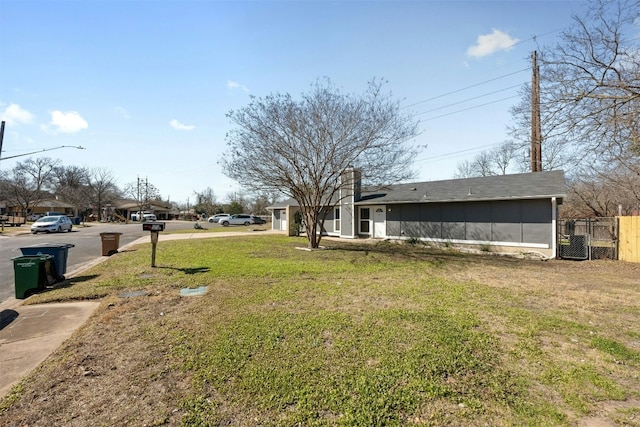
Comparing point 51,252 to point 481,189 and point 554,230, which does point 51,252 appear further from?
point 554,230

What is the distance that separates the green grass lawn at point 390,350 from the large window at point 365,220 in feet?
40.8

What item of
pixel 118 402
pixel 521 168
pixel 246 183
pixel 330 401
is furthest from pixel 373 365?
pixel 521 168

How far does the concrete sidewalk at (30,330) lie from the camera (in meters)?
3.47

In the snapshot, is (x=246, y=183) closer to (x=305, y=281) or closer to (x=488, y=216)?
(x=305, y=281)

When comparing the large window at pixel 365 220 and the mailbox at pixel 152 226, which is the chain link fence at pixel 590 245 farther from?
the mailbox at pixel 152 226

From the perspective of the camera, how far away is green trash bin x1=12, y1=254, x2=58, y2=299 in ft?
21.5

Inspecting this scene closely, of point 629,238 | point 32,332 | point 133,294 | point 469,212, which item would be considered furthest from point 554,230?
point 32,332

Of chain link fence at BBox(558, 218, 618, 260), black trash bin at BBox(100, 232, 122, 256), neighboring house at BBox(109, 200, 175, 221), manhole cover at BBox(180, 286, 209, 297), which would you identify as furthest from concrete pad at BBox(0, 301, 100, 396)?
neighboring house at BBox(109, 200, 175, 221)

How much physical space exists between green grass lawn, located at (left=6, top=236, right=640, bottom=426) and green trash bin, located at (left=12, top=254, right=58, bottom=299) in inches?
19.0

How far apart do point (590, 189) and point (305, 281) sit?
22.4 metres

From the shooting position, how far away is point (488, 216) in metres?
14.4

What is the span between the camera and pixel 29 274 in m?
6.62

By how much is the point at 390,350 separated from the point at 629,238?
12553 millimetres

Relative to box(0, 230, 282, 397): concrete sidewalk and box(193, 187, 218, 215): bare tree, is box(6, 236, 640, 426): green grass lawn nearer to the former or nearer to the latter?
box(0, 230, 282, 397): concrete sidewalk
